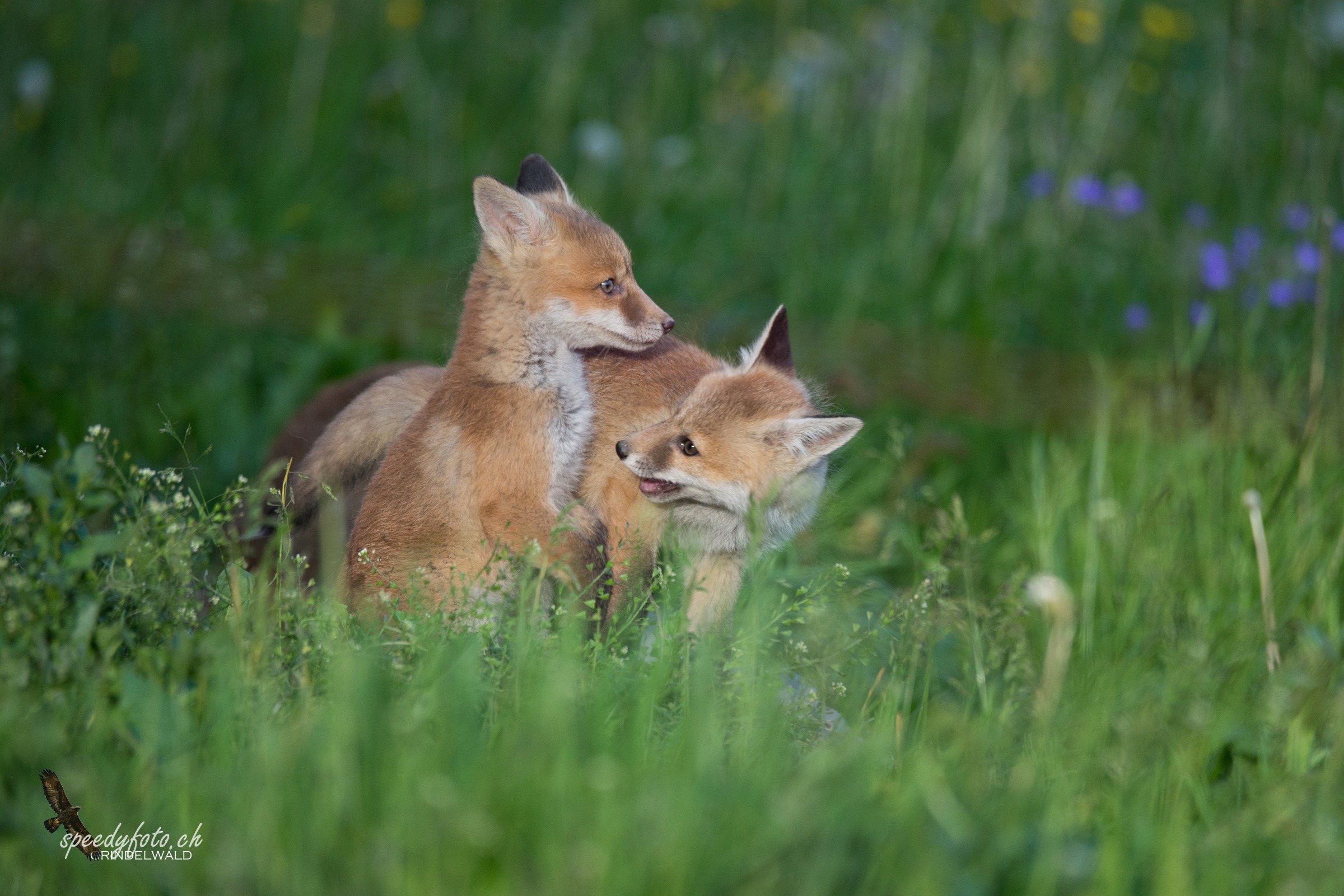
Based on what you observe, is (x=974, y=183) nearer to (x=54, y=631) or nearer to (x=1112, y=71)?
(x=1112, y=71)

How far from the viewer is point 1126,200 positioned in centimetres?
705

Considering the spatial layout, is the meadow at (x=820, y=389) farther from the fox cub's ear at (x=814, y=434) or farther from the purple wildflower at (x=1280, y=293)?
the fox cub's ear at (x=814, y=434)

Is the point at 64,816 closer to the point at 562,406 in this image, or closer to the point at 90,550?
the point at 90,550

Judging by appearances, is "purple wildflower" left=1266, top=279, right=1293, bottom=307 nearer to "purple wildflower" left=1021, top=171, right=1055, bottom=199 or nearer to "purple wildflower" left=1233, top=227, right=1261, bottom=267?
"purple wildflower" left=1233, top=227, right=1261, bottom=267

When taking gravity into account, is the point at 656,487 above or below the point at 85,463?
below

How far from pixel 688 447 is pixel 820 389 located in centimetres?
85

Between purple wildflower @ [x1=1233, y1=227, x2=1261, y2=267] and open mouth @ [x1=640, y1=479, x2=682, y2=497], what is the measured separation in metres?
3.38

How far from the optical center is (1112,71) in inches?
329

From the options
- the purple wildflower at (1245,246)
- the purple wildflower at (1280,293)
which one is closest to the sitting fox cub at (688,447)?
the purple wildflower at (1245,246)

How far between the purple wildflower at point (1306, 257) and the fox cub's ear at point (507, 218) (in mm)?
4325

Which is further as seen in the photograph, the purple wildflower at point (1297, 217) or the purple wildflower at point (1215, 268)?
the purple wildflower at point (1297, 217)

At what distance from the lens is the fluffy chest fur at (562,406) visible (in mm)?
3496

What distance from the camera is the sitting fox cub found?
3.70 meters

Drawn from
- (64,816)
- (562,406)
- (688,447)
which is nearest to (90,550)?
(64,816)
